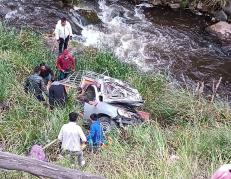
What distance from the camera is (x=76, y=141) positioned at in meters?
8.73

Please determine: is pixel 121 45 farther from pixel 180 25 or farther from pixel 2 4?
pixel 2 4

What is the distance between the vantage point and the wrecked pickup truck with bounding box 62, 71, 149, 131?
11.1m

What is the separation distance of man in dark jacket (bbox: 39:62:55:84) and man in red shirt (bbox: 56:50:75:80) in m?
0.40

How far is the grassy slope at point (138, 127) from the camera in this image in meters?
7.74

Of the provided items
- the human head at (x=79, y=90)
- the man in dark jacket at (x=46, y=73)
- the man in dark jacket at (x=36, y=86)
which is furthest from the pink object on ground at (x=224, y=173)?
the man in dark jacket at (x=46, y=73)

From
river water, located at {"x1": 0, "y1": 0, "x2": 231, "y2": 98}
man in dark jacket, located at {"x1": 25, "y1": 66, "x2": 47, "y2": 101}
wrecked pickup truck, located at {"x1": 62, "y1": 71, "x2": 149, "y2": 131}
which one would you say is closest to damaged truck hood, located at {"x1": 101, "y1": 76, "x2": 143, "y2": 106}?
wrecked pickup truck, located at {"x1": 62, "y1": 71, "x2": 149, "y2": 131}

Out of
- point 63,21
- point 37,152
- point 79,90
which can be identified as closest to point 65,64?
point 79,90

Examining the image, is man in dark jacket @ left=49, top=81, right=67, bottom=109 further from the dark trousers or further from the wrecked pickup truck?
the dark trousers

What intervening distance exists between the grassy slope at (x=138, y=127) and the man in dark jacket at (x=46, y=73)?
582 mm

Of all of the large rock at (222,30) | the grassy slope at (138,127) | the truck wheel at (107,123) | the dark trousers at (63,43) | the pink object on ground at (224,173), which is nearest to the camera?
the pink object on ground at (224,173)

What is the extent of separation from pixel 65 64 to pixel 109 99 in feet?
5.70

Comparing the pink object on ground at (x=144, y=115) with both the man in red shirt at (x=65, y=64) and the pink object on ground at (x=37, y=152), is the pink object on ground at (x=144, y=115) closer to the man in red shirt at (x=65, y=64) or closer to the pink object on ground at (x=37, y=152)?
the man in red shirt at (x=65, y=64)

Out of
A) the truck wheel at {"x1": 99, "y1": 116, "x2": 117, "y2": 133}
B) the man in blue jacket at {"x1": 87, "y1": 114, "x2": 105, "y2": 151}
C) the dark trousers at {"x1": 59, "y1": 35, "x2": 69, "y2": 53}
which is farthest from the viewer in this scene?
the dark trousers at {"x1": 59, "y1": 35, "x2": 69, "y2": 53}

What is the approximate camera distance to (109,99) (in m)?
11.3
